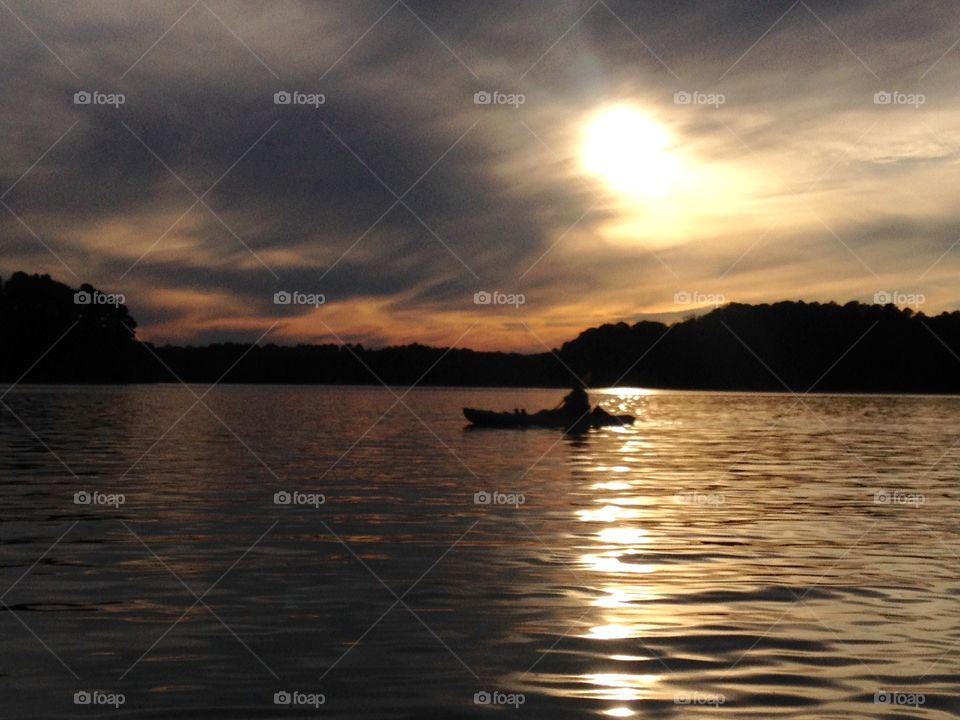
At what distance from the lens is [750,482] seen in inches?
1407

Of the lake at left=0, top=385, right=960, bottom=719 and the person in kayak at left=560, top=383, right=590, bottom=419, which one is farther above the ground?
the person in kayak at left=560, top=383, right=590, bottom=419

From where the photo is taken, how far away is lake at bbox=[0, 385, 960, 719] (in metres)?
11.6

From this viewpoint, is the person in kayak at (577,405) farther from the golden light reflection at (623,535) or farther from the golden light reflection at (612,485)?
the golden light reflection at (623,535)

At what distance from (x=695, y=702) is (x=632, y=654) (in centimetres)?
184

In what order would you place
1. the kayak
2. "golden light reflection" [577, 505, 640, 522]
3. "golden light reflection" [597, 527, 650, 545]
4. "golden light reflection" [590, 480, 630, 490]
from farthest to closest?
the kayak < "golden light reflection" [590, 480, 630, 490] < "golden light reflection" [577, 505, 640, 522] < "golden light reflection" [597, 527, 650, 545]

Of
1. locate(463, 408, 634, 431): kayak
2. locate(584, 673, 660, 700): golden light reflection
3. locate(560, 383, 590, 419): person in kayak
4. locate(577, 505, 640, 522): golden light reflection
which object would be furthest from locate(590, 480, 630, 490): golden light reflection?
locate(560, 383, 590, 419): person in kayak

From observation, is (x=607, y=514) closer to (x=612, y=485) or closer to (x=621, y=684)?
(x=612, y=485)

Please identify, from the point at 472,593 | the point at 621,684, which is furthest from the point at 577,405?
the point at 621,684

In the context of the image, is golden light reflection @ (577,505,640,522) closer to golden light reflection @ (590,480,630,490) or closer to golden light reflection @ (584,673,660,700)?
golden light reflection @ (590,480,630,490)

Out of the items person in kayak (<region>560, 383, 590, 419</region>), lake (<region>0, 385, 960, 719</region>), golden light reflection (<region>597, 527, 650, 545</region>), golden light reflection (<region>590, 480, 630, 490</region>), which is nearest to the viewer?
lake (<region>0, 385, 960, 719</region>)

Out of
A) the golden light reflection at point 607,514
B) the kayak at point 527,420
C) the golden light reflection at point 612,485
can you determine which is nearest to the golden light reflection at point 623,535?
the golden light reflection at point 607,514

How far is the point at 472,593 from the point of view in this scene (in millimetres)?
16797

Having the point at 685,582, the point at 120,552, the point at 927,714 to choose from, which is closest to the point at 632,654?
the point at 927,714

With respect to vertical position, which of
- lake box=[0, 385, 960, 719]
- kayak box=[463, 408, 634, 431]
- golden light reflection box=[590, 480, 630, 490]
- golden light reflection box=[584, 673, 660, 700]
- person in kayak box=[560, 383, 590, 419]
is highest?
person in kayak box=[560, 383, 590, 419]
